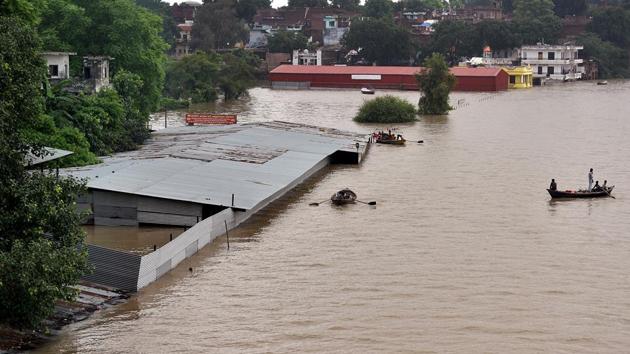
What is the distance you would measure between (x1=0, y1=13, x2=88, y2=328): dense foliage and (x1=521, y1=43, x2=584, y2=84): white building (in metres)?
111

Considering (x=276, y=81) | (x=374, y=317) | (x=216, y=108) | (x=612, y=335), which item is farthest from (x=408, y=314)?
(x=276, y=81)

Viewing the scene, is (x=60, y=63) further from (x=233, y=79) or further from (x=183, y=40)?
(x=183, y=40)

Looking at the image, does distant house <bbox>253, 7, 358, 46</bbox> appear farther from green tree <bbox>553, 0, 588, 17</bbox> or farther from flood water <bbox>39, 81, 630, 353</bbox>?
flood water <bbox>39, 81, 630, 353</bbox>

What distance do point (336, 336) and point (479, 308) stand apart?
151 inches

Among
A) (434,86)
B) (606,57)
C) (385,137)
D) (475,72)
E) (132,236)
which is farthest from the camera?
(606,57)

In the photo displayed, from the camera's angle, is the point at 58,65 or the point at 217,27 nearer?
the point at 58,65

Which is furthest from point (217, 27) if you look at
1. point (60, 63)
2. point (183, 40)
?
point (60, 63)

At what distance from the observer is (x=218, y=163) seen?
138ft

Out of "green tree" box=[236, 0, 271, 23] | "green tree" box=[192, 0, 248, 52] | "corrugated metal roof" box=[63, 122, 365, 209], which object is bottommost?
"corrugated metal roof" box=[63, 122, 365, 209]

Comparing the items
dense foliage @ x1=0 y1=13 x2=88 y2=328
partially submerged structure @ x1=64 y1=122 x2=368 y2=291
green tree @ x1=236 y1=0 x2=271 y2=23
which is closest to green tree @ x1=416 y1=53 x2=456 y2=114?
partially submerged structure @ x1=64 y1=122 x2=368 y2=291

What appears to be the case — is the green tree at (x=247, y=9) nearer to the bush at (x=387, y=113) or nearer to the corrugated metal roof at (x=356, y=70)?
the corrugated metal roof at (x=356, y=70)

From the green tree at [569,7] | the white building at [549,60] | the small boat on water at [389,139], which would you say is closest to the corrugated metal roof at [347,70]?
the white building at [549,60]

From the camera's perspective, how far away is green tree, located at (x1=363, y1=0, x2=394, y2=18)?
6609 inches

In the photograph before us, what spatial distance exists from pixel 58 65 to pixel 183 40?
10638cm
